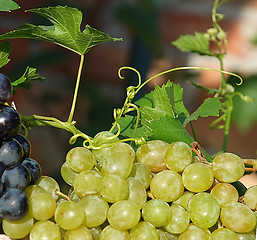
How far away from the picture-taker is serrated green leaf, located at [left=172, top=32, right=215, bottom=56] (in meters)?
0.60

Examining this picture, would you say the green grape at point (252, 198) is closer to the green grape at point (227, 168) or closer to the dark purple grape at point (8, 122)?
the green grape at point (227, 168)

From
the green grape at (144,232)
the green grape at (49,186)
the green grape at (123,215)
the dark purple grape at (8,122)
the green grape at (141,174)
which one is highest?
the dark purple grape at (8,122)

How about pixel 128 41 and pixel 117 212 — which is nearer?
pixel 117 212

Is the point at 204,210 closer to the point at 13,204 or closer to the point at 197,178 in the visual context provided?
the point at 197,178

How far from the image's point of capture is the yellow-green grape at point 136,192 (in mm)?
348

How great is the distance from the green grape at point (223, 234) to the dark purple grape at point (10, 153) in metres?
0.15

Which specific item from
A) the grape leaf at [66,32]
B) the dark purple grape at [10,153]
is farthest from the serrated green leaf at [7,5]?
the dark purple grape at [10,153]

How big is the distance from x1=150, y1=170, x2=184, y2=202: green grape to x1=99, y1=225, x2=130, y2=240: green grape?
39 mm

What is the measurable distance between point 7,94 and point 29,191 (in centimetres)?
7

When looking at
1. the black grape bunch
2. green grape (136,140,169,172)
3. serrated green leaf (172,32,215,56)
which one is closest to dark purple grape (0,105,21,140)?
the black grape bunch

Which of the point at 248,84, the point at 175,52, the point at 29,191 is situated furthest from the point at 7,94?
the point at 175,52

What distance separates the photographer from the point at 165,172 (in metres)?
0.36

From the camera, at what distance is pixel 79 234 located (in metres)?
0.33

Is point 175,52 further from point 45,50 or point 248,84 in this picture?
point 45,50
